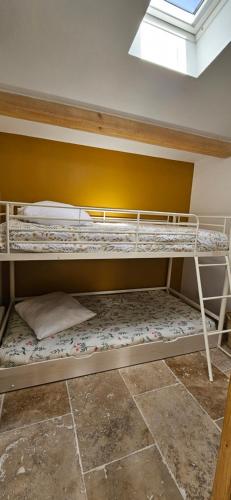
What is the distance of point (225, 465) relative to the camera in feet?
2.08

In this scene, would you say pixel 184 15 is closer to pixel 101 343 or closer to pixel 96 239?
pixel 96 239

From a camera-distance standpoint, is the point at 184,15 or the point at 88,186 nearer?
the point at 184,15

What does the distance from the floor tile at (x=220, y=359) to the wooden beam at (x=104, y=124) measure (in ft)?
7.10

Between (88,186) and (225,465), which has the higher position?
(88,186)

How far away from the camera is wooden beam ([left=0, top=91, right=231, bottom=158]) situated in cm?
175

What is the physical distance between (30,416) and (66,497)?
515 mm

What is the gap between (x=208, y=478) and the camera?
1.10 metres

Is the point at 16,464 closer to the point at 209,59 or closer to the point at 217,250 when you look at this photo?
the point at 217,250

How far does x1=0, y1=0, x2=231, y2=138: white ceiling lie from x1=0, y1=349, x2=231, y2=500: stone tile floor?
2279 millimetres

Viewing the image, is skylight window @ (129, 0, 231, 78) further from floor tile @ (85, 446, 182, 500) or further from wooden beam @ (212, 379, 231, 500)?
floor tile @ (85, 446, 182, 500)

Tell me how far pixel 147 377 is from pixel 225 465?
121 cm

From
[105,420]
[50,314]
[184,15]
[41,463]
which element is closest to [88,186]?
[50,314]

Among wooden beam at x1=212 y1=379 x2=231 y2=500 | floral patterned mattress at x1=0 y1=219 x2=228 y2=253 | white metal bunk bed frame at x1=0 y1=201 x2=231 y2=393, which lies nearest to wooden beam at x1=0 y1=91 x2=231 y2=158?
white metal bunk bed frame at x1=0 y1=201 x2=231 y2=393

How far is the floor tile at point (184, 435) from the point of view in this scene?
1095mm
